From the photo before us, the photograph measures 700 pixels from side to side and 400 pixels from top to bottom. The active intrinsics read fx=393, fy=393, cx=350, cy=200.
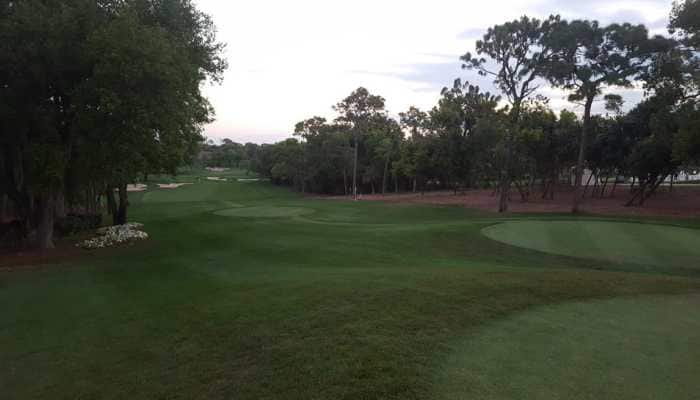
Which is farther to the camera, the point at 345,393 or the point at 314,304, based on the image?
the point at 314,304

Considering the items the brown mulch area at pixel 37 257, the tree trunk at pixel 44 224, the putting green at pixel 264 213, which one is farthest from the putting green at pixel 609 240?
the tree trunk at pixel 44 224

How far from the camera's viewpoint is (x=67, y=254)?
46.6ft

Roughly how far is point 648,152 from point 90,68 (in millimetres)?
35612

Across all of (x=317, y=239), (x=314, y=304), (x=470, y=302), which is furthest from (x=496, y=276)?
(x=317, y=239)

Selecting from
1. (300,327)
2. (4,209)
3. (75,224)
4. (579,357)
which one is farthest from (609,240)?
(4,209)

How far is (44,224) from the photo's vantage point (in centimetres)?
1538

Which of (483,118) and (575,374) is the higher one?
(483,118)

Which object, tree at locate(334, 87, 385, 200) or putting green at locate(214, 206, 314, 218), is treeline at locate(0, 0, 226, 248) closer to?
putting green at locate(214, 206, 314, 218)

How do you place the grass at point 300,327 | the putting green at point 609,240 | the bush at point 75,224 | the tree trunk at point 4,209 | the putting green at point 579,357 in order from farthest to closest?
the tree trunk at point 4,209
the bush at point 75,224
the putting green at point 609,240
the grass at point 300,327
the putting green at point 579,357

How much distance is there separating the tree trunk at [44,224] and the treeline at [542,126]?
26.6 meters

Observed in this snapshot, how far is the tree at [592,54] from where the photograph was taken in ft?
78.0

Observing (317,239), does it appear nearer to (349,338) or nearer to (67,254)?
(67,254)

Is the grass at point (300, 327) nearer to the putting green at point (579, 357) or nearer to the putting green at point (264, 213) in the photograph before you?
the putting green at point (579, 357)

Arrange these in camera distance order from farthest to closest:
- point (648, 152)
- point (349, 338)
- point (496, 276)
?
point (648, 152) < point (496, 276) < point (349, 338)
